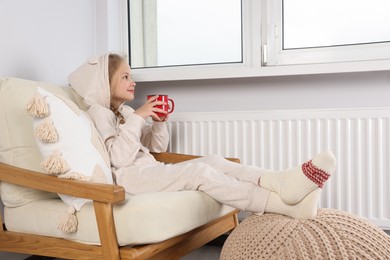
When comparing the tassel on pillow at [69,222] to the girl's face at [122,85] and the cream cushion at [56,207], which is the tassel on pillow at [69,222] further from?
the girl's face at [122,85]

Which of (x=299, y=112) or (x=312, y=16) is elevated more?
(x=312, y=16)

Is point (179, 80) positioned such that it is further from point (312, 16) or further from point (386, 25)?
point (386, 25)

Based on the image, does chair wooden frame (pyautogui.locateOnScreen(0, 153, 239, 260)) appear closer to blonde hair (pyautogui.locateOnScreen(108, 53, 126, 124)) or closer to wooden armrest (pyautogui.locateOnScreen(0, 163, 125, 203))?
wooden armrest (pyautogui.locateOnScreen(0, 163, 125, 203))

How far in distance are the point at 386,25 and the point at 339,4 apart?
0.78 feet

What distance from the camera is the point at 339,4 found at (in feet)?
7.24

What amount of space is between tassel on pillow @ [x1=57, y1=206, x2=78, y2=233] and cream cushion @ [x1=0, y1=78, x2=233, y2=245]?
0.02 meters

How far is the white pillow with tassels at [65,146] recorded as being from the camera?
1.37 metres

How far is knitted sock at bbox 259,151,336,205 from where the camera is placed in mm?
1336

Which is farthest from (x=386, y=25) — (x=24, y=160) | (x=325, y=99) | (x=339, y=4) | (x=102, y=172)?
(x=24, y=160)

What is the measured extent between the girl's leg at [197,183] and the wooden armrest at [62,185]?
1.05ft

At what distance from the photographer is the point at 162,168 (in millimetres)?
1647

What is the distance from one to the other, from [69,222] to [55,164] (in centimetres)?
18

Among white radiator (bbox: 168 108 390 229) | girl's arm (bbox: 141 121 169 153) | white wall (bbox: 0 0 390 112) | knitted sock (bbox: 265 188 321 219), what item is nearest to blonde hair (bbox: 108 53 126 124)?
girl's arm (bbox: 141 121 169 153)

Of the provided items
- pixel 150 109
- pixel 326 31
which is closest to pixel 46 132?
pixel 150 109
